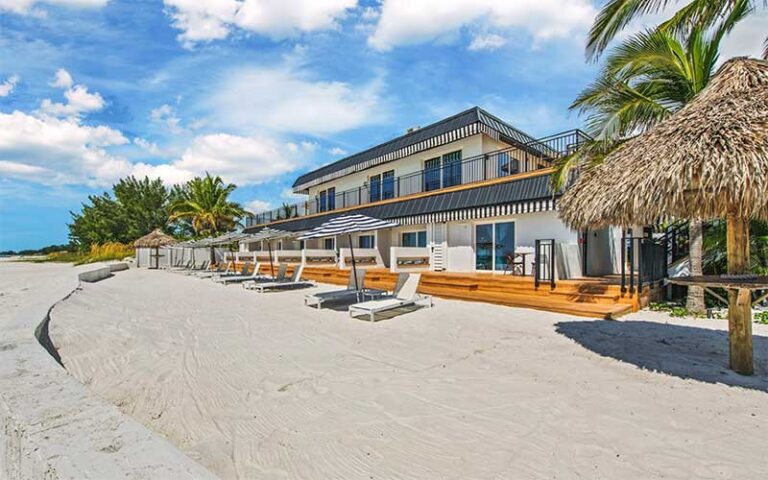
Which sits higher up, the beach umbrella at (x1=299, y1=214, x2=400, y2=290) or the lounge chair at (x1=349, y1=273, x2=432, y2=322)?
the beach umbrella at (x1=299, y1=214, x2=400, y2=290)

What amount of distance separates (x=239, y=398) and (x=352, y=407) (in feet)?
4.57

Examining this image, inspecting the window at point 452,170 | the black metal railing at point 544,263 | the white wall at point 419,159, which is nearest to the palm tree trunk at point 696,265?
the black metal railing at point 544,263

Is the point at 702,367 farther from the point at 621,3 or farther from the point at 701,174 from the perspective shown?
the point at 621,3

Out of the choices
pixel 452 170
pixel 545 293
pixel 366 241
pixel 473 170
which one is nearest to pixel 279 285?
pixel 366 241

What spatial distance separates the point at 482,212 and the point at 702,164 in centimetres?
1028

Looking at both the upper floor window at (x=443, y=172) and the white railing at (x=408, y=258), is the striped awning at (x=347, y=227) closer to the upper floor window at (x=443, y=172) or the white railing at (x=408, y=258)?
the white railing at (x=408, y=258)

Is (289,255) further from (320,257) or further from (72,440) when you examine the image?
(72,440)

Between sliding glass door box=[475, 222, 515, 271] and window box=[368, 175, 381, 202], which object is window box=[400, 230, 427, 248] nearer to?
sliding glass door box=[475, 222, 515, 271]

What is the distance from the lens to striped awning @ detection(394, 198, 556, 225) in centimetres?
1262

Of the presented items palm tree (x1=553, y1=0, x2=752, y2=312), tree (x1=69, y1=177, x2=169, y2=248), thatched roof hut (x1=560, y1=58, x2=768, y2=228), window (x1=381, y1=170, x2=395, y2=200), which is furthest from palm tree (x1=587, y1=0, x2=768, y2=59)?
tree (x1=69, y1=177, x2=169, y2=248)

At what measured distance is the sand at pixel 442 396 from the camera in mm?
3084

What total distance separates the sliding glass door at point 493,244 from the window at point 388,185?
7020mm

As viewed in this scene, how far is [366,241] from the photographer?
22.9 m

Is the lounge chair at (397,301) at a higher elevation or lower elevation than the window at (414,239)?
lower
